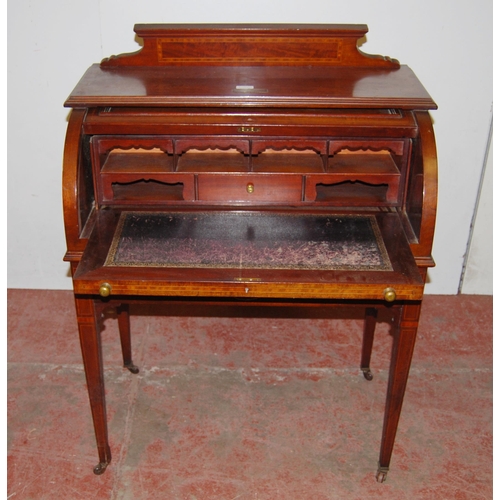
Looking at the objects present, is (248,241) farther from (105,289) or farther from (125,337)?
A: (125,337)

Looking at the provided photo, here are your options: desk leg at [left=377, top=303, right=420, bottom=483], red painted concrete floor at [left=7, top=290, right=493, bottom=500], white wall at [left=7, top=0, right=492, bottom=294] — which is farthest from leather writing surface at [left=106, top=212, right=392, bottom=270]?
white wall at [left=7, top=0, right=492, bottom=294]

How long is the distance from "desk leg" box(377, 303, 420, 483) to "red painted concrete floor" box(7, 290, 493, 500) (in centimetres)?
16

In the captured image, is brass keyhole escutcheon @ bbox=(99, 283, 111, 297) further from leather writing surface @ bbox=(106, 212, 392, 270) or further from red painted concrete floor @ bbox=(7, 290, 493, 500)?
red painted concrete floor @ bbox=(7, 290, 493, 500)

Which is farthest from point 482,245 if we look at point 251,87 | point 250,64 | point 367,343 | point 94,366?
point 94,366

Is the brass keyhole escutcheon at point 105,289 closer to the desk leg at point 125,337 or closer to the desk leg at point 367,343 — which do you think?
the desk leg at point 125,337

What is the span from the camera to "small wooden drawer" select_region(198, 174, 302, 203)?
280 cm

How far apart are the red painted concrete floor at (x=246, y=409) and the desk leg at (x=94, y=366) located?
131 millimetres

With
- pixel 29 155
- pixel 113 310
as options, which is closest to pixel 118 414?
pixel 113 310

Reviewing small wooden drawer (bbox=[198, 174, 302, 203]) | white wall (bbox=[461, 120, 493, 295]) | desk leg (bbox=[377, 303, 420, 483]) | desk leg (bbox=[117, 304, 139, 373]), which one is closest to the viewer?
desk leg (bbox=[377, 303, 420, 483])

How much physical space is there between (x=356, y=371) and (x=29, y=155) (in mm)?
2211

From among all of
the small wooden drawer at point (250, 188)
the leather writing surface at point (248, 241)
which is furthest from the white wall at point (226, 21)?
the leather writing surface at point (248, 241)

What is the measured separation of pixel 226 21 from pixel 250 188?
1150 mm

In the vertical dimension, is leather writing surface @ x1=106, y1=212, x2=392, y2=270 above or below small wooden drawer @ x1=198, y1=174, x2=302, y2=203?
below

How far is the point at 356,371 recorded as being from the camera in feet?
12.3
